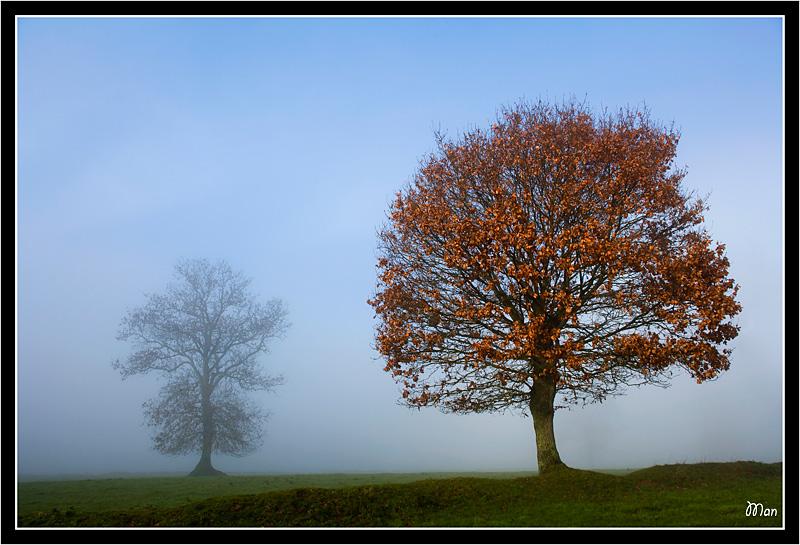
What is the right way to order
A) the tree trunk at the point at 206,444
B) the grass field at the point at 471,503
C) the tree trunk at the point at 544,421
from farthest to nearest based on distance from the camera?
the tree trunk at the point at 206,444 < the tree trunk at the point at 544,421 < the grass field at the point at 471,503

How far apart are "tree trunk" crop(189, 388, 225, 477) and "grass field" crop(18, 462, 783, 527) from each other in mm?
10653

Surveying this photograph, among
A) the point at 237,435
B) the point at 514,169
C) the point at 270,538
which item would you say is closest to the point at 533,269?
the point at 514,169

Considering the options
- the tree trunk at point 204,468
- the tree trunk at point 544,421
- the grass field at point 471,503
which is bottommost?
the tree trunk at point 204,468

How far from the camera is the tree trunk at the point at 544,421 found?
90.5 feet

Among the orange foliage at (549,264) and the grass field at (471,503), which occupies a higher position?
the orange foliage at (549,264)

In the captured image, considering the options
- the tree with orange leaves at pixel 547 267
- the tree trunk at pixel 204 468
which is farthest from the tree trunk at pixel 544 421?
the tree trunk at pixel 204 468

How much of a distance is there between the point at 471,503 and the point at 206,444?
22808mm

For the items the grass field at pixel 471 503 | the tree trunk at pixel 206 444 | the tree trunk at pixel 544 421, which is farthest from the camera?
the tree trunk at pixel 206 444

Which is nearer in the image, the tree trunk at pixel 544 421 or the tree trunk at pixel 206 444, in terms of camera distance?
the tree trunk at pixel 544 421

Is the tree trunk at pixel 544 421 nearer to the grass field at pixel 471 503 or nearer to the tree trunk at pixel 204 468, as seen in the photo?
the grass field at pixel 471 503

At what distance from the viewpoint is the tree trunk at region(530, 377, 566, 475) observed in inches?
1086

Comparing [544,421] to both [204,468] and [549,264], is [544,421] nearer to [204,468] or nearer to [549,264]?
[549,264]

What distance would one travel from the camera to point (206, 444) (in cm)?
4012

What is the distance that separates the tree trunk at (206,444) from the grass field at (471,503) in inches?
419
